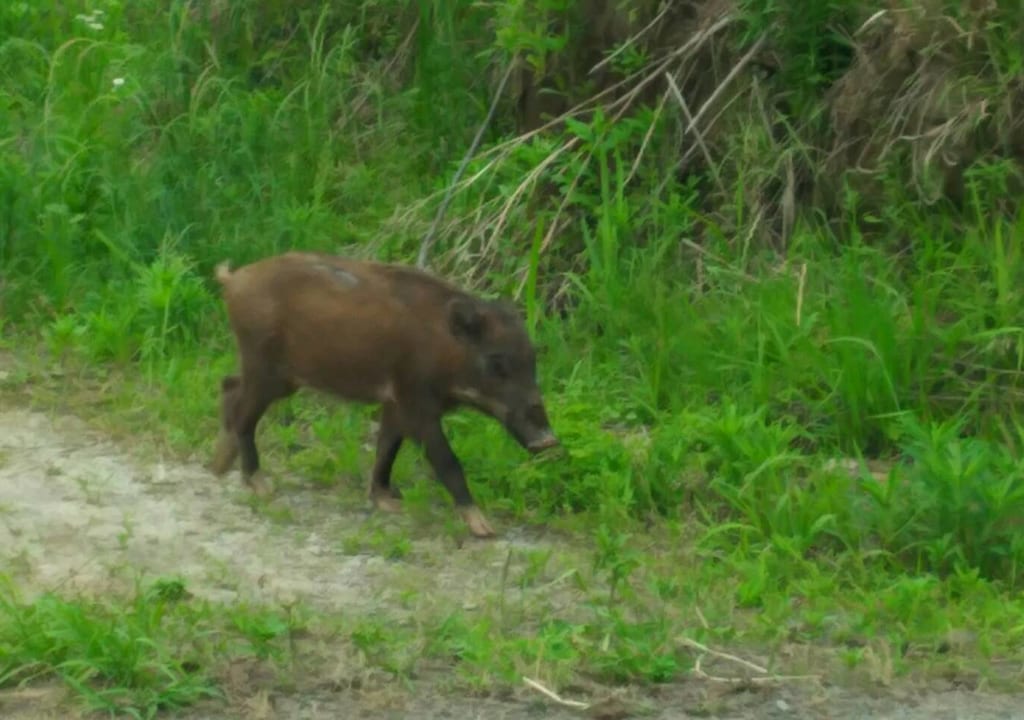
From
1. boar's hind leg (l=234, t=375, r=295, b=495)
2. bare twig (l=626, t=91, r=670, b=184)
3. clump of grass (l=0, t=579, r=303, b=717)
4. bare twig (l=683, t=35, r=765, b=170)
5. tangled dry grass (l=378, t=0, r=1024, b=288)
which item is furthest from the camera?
bare twig (l=626, t=91, r=670, b=184)

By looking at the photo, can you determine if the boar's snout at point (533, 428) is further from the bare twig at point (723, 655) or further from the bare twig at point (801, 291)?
the bare twig at point (723, 655)

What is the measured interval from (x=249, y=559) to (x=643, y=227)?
265 cm

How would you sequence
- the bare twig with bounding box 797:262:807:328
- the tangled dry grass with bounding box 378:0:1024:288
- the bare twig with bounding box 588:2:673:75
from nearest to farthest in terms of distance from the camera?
the bare twig with bounding box 797:262:807:328 < the tangled dry grass with bounding box 378:0:1024:288 < the bare twig with bounding box 588:2:673:75

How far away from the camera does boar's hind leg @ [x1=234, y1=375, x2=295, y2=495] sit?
7254 millimetres

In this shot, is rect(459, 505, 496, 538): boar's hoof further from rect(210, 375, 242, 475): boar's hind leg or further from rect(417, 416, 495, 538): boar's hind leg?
rect(210, 375, 242, 475): boar's hind leg

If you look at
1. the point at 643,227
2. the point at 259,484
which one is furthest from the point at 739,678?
the point at 643,227

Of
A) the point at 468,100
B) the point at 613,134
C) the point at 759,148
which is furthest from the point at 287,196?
the point at 759,148

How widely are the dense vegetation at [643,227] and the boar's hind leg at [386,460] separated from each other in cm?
33

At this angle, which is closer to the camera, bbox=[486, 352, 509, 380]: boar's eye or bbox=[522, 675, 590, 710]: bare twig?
bbox=[522, 675, 590, 710]: bare twig

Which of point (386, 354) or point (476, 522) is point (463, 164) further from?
point (476, 522)

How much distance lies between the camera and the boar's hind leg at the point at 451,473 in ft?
22.3

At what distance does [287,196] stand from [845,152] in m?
2.66

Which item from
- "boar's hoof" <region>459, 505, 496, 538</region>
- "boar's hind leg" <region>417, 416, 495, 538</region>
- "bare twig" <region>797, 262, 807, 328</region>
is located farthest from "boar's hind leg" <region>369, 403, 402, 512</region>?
"bare twig" <region>797, 262, 807, 328</region>

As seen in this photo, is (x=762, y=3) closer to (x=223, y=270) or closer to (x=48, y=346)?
(x=223, y=270)
